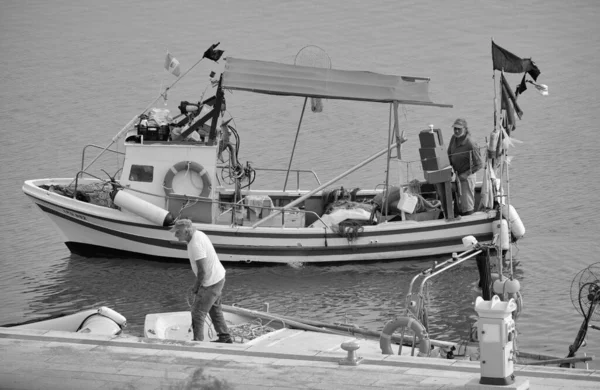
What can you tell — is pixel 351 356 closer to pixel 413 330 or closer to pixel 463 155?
pixel 413 330

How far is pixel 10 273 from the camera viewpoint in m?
20.7

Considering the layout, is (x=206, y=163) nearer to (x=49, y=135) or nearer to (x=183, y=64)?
(x=49, y=135)

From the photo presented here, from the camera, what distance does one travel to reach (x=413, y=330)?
13414 millimetres

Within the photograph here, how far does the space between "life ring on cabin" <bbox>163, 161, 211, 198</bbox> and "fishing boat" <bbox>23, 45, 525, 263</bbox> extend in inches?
0.7

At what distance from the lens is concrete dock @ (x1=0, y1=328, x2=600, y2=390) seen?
11570 millimetres

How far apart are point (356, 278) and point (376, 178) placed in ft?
20.1

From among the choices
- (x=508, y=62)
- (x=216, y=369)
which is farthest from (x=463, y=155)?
(x=216, y=369)

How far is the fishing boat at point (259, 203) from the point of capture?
65.6 ft

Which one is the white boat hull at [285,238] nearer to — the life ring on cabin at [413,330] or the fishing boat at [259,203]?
the fishing boat at [259,203]

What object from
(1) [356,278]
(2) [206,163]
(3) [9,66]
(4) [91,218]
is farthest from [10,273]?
(3) [9,66]

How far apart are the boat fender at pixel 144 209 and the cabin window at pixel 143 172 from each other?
0.55m

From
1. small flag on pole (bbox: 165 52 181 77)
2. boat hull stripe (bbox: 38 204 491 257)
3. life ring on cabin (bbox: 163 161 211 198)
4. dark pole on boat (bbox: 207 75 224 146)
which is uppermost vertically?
small flag on pole (bbox: 165 52 181 77)

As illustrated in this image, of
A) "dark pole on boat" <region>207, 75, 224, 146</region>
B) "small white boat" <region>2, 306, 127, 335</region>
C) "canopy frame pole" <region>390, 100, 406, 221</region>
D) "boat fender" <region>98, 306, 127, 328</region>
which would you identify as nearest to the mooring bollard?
"small white boat" <region>2, 306, 127, 335</region>

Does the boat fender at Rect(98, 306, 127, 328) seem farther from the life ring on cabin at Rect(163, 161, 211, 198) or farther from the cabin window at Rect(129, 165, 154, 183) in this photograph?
the cabin window at Rect(129, 165, 154, 183)
